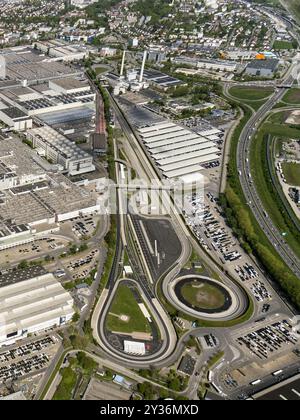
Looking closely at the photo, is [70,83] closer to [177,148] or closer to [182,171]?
[177,148]

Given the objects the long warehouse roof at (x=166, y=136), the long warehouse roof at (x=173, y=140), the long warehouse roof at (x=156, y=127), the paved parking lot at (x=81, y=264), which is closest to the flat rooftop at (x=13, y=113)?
the long warehouse roof at (x=156, y=127)

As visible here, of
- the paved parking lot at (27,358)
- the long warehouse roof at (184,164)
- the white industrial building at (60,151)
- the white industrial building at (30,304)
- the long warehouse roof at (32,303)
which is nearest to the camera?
the paved parking lot at (27,358)

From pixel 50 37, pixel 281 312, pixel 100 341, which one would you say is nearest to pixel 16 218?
pixel 100 341

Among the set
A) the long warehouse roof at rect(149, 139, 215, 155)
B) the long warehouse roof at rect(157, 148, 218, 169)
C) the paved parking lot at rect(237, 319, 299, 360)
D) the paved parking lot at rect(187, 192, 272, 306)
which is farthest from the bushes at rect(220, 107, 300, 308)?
the long warehouse roof at rect(149, 139, 215, 155)

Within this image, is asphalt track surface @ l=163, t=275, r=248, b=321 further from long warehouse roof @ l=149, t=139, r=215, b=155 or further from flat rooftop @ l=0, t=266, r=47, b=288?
long warehouse roof @ l=149, t=139, r=215, b=155

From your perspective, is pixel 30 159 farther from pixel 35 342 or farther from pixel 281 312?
pixel 281 312

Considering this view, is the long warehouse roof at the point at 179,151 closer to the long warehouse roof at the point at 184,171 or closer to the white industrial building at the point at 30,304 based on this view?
the long warehouse roof at the point at 184,171
